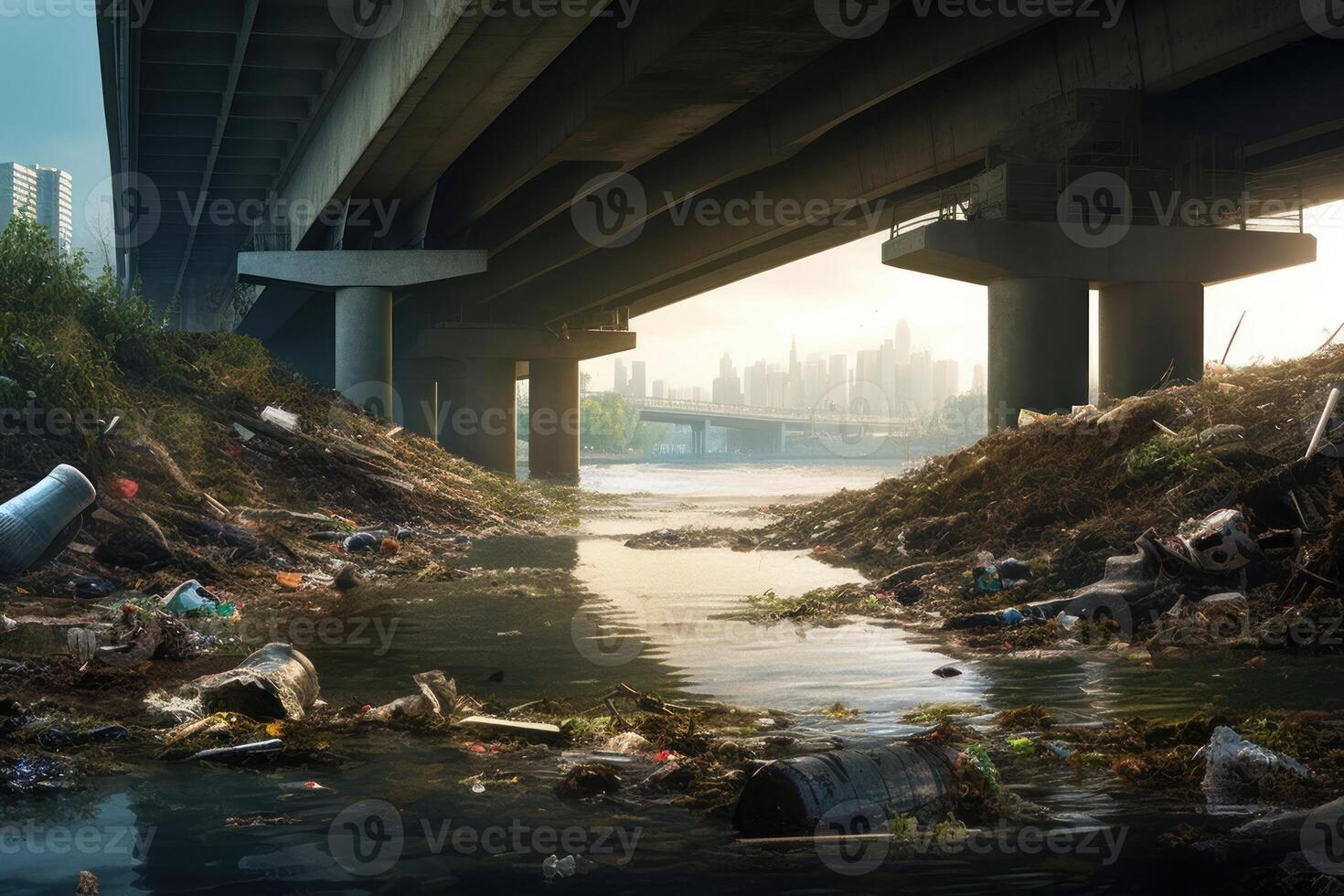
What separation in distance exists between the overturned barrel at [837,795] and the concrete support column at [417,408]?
5367 centimetres

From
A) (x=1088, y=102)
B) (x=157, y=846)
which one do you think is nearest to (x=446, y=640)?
(x=157, y=846)

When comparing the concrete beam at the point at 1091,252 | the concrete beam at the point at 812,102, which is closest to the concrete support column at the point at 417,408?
the concrete beam at the point at 812,102

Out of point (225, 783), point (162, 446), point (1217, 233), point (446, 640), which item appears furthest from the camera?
point (1217, 233)

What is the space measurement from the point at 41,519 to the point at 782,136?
603 inches

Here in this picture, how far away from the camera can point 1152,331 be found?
24.8 meters

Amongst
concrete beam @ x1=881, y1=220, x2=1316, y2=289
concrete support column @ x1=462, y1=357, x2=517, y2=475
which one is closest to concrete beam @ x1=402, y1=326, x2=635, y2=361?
concrete support column @ x1=462, y1=357, x2=517, y2=475

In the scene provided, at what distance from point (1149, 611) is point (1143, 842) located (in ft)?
21.3

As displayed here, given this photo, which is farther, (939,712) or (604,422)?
(604,422)

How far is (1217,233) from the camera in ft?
78.8

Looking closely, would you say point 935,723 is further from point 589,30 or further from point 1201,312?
point 1201,312

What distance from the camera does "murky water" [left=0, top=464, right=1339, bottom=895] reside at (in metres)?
5.42

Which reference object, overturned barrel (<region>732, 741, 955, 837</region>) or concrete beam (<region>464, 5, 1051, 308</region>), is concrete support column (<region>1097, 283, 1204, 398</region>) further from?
overturned barrel (<region>732, 741, 955, 837</region>)

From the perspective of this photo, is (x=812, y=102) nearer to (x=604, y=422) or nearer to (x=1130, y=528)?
(x=1130, y=528)

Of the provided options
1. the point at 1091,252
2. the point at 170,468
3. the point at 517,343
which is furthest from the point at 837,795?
the point at 517,343
